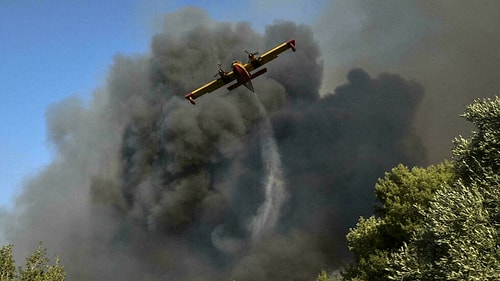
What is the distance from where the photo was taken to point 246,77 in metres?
50.6

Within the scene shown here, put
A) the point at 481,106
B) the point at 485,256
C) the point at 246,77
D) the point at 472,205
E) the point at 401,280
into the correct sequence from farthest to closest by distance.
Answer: the point at 246,77, the point at 481,106, the point at 401,280, the point at 472,205, the point at 485,256

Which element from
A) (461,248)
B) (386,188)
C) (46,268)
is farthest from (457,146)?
(46,268)

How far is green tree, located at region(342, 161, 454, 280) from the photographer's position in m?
35.7

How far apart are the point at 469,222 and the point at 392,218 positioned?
55.4 feet

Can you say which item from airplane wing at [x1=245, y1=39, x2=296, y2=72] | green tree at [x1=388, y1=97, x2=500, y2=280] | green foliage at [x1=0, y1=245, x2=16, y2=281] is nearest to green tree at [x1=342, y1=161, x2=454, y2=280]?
green tree at [x1=388, y1=97, x2=500, y2=280]

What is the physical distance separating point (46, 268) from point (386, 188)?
28.9 metres

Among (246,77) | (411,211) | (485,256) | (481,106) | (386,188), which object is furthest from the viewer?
(246,77)

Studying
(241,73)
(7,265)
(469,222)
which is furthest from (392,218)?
(7,265)

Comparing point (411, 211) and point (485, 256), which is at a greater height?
point (411, 211)

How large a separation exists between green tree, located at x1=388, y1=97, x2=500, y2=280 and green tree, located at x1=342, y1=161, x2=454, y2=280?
1067 cm

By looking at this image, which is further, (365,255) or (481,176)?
(365,255)

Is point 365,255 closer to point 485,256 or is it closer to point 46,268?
point 485,256

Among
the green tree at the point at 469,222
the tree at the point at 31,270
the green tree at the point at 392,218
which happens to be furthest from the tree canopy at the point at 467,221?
the tree at the point at 31,270

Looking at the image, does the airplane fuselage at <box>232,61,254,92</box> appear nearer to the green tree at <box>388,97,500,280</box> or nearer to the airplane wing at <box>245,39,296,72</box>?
the airplane wing at <box>245,39,296,72</box>
